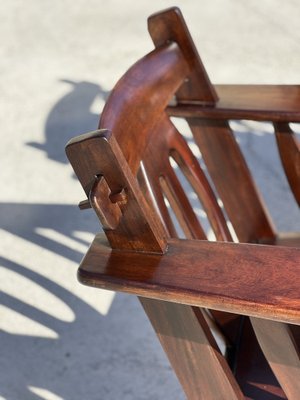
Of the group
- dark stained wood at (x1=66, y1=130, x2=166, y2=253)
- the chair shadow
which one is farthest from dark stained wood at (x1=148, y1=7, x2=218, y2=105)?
the chair shadow

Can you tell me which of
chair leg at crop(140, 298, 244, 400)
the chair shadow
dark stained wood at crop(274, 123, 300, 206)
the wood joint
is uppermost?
the chair shadow

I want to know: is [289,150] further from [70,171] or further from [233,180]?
[70,171]

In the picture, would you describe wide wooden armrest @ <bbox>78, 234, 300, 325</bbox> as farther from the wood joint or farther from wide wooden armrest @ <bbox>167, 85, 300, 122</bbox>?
wide wooden armrest @ <bbox>167, 85, 300, 122</bbox>

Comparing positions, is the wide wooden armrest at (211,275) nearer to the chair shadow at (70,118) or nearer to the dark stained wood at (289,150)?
the dark stained wood at (289,150)

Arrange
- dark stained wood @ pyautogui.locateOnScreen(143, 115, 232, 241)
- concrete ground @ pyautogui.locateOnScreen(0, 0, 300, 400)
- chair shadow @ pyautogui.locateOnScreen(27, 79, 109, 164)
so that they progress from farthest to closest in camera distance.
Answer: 1. chair shadow @ pyautogui.locateOnScreen(27, 79, 109, 164)
2. concrete ground @ pyautogui.locateOnScreen(0, 0, 300, 400)
3. dark stained wood @ pyautogui.locateOnScreen(143, 115, 232, 241)

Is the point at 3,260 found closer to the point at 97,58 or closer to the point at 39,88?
the point at 39,88

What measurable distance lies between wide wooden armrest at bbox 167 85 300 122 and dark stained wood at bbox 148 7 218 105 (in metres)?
0.02

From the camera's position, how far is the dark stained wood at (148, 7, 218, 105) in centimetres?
124

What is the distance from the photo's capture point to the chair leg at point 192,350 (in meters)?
1.00

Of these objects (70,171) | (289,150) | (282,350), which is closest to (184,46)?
(289,150)

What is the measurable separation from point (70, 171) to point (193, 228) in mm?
1307

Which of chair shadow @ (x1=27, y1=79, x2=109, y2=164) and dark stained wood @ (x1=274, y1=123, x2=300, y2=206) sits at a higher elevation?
chair shadow @ (x1=27, y1=79, x2=109, y2=164)

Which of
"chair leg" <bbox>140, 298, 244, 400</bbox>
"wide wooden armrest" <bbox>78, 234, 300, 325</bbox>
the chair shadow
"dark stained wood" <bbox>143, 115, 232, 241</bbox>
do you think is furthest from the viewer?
the chair shadow

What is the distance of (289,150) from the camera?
1.35m
